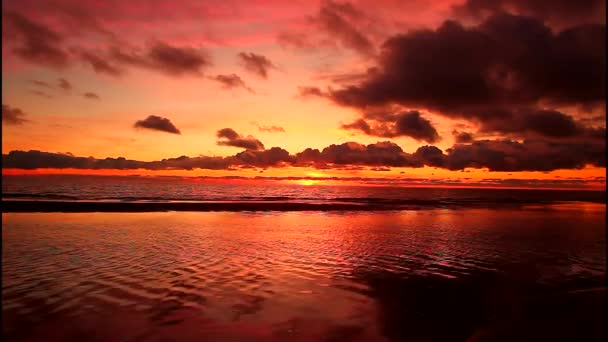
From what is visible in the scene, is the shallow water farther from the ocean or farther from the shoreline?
the shoreline

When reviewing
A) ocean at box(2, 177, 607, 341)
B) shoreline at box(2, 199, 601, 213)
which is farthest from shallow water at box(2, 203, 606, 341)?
shoreline at box(2, 199, 601, 213)

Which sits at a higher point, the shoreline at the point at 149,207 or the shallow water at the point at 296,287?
the shoreline at the point at 149,207

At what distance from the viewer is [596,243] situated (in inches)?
1105

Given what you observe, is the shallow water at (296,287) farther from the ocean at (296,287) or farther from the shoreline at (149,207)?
the shoreline at (149,207)

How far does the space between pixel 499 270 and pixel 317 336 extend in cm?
1264

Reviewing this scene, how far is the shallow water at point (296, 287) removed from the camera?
431 inches

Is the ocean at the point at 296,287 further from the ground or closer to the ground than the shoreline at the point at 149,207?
closer to the ground

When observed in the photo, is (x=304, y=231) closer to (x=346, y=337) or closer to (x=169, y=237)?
(x=169, y=237)

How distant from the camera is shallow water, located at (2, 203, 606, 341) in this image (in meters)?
11.0

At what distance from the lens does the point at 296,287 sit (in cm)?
1542

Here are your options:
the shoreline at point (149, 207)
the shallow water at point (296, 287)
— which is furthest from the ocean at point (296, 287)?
the shoreline at point (149, 207)

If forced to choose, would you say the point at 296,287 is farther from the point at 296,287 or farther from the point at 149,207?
the point at 149,207

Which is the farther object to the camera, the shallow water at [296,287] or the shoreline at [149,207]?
the shoreline at [149,207]

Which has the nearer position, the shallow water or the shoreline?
the shallow water
